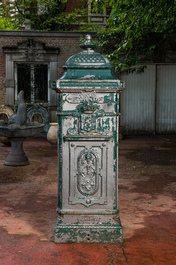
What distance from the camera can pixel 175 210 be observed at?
443cm

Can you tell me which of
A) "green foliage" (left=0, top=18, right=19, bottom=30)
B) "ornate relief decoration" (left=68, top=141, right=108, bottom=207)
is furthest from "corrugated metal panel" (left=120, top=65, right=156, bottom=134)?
"ornate relief decoration" (left=68, top=141, right=108, bottom=207)

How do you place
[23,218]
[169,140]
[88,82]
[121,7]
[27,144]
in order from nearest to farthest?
[88,82]
[23,218]
[121,7]
[27,144]
[169,140]

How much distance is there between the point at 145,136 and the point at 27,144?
449cm

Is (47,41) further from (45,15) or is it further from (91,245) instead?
(91,245)

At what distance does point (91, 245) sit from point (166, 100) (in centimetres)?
1028

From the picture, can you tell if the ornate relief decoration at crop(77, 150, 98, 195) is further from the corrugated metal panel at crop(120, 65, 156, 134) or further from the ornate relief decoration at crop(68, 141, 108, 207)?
the corrugated metal panel at crop(120, 65, 156, 134)

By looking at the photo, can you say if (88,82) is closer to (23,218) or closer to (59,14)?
(23,218)

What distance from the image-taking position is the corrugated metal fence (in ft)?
42.1

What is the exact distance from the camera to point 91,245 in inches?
131

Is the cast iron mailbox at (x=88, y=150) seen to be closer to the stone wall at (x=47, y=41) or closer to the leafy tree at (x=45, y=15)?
the stone wall at (x=47, y=41)

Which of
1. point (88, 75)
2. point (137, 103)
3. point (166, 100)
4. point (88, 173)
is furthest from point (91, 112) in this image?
point (166, 100)

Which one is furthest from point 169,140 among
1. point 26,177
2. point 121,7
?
point 26,177

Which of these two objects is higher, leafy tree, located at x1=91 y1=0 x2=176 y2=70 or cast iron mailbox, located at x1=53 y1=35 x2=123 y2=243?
Answer: leafy tree, located at x1=91 y1=0 x2=176 y2=70

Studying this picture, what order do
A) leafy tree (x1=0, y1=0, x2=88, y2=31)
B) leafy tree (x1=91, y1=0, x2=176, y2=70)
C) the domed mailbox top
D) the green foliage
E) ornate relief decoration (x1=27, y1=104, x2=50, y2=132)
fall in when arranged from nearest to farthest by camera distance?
the domed mailbox top
leafy tree (x1=91, y1=0, x2=176, y2=70)
ornate relief decoration (x1=27, y1=104, x2=50, y2=132)
leafy tree (x1=0, y1=0, x2=88, y2=31)
the green foliage
